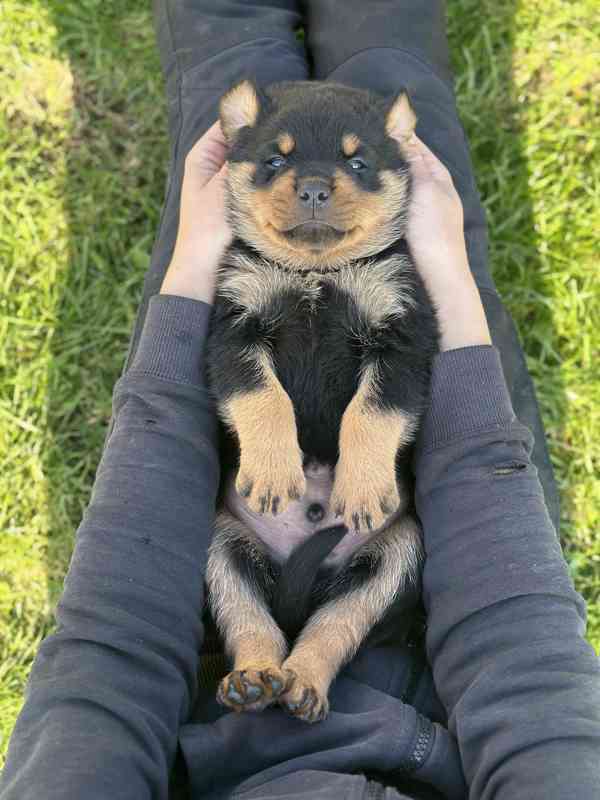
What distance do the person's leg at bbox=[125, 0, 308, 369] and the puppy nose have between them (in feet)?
2.79

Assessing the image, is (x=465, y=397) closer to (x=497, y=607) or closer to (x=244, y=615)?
(x=497, y=607)

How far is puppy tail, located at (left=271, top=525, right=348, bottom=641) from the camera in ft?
7.22

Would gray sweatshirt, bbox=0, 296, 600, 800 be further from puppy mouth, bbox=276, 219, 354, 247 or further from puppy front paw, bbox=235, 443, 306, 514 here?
puppy mouth, bbox=276, 219, 354, 247

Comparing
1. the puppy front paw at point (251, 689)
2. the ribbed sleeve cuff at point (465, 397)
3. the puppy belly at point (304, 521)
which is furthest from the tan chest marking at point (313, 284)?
the puppy front paw at point (251, 689)

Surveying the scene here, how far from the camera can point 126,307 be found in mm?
3273

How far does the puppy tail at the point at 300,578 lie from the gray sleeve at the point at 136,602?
228mm

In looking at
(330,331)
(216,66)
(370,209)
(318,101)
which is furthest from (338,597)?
(216,66)

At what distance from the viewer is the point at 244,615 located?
2178 millimetres

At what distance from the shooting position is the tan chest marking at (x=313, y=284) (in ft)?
7.68

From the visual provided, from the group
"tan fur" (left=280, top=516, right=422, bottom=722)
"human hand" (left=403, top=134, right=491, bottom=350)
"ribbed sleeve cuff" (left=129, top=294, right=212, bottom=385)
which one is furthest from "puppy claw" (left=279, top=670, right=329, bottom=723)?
"human hand" (left=403, top=134, right=491, bottom=350)

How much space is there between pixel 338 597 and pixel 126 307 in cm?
156

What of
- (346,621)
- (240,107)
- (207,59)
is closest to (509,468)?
(346,621)

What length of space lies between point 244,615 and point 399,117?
1459 mm

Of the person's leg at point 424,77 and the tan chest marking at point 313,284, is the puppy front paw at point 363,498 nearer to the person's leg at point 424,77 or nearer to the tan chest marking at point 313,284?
the tan chest marking at point 313,284
